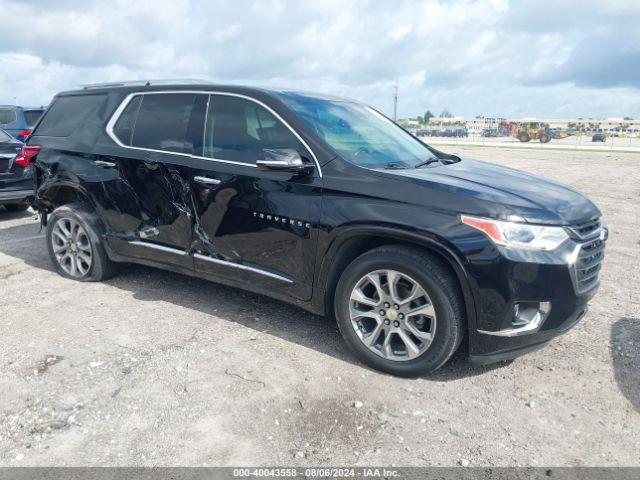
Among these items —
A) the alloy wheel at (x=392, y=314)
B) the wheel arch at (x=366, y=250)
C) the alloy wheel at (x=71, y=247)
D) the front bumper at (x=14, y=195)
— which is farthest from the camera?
the front bumper at (x=14, y=195)

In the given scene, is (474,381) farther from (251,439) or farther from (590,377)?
(251,439)

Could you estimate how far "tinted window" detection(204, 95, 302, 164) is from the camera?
149 inches

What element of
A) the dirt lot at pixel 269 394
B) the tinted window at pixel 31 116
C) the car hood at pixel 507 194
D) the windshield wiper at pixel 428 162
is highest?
the tinted window at pixel 31 116

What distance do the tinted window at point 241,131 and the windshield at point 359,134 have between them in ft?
0.66

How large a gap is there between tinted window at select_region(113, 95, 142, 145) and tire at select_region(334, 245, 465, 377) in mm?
2466

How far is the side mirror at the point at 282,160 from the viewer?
3453 millimetres

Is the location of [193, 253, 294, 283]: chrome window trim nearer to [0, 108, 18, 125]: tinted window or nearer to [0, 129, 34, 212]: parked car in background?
[0, 129, 34, 212]: parked car in background

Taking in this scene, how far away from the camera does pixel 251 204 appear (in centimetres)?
379

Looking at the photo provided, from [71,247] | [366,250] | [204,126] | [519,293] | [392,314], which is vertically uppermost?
[204,126]

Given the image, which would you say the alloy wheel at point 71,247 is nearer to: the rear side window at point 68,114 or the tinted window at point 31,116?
the rear side window at point 68,114

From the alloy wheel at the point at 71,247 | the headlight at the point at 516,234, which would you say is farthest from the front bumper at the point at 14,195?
the headlight at the point at 516,234

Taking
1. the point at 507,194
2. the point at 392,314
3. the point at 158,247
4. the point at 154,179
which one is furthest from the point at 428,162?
the point at 158,247

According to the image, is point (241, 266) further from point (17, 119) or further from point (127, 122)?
point (17, 119)

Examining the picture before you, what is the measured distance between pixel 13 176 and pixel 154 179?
15.2 feet
